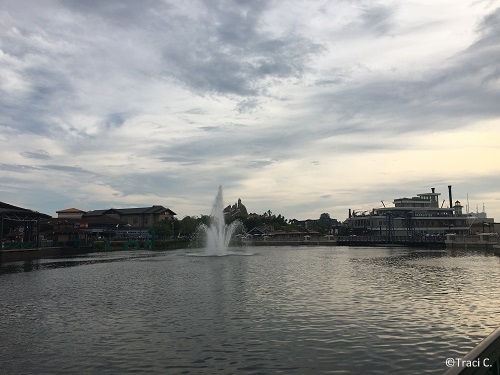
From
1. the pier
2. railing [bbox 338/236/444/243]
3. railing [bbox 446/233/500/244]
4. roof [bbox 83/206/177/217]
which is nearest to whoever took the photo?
the pier

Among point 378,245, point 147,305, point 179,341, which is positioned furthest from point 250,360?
point 378,245

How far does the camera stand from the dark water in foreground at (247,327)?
13703 mm

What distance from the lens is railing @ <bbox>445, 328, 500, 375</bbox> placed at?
4.86 metres

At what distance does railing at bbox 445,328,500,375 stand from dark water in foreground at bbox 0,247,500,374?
25.1 ft

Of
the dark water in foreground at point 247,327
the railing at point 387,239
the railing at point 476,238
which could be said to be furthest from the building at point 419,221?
the dark water in foreground at point 247,327

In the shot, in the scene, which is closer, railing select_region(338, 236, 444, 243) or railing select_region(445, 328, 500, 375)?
railing select_region(445, 328, 500, 375)

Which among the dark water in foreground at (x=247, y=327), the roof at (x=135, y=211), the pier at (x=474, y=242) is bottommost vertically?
the dark water in foreground at (x=247, y=327)

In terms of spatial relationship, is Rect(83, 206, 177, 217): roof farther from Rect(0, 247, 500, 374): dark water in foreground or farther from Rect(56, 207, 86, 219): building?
Rect(0, 247, 500, 374): dark water in foreground

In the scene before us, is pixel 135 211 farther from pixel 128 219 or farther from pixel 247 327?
pixel 247 327

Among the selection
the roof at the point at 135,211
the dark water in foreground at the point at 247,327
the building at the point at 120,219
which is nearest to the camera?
the dark water in foreground at the point at 247,327

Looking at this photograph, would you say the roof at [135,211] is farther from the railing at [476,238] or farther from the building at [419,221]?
the railing at [476,238]

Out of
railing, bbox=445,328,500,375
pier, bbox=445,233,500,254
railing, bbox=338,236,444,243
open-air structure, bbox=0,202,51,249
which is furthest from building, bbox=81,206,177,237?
railing, bbox=445,328,500,375

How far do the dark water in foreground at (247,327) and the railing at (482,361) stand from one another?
25.1 ft

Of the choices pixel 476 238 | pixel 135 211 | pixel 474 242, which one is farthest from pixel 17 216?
pixel 135 211
